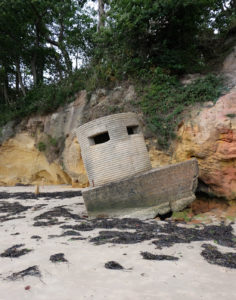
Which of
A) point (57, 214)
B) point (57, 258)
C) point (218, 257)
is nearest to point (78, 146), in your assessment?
point (57, 214)

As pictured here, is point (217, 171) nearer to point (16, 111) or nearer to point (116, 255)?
point (116, 255)

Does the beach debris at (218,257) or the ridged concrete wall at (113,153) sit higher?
the ridged concrete wall at (113,153)

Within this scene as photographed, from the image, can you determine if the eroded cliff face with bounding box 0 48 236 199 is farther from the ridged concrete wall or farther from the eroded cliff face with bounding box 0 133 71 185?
the ridged concrete wall

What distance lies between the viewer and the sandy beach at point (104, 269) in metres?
2.37

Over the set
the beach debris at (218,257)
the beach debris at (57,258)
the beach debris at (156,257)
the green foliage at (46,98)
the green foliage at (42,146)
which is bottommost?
the beach debris at (218,257)

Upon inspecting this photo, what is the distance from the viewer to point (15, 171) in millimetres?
15180

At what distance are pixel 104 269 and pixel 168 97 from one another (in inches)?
316

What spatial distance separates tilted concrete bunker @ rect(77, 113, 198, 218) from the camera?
6.27m

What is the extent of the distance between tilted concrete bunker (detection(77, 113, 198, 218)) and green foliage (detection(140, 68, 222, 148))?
2.49 meters

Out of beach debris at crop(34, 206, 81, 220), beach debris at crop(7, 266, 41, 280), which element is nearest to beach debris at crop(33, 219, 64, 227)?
beach debris at crop(34, 206, 81, 220)

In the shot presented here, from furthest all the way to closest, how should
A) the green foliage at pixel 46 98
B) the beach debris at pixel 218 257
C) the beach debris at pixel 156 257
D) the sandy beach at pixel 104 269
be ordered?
the green foliage at pixel 46 98
the beach debris at pixel 156 257
the beach debris at pixel 218 257
the sandy beach at pixel 104 269

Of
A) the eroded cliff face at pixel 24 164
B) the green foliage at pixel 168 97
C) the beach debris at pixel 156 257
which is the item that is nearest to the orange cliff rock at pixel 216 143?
the green foliage at pixel 168 97

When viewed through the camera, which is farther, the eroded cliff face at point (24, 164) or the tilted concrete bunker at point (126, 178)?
the eroded cliff face at point (24, 164)

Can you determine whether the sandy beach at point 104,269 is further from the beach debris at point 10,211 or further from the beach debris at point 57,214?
the beach debris at point 10,211
